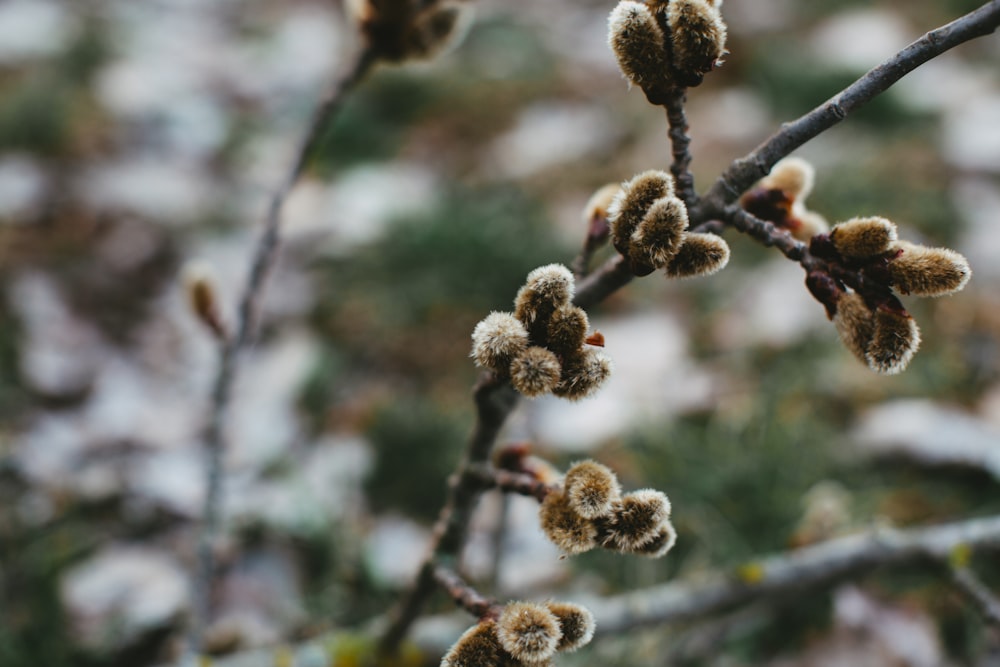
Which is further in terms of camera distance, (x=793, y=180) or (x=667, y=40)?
(x=793, y=180)

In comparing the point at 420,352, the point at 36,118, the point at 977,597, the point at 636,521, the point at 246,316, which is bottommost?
the point at 977,597

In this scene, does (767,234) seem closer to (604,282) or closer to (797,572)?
(604,282)

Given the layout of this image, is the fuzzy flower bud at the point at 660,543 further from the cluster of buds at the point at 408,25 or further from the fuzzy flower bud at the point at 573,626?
the cluster of buds at the point at 408,25

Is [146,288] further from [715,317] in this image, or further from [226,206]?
[715,317]

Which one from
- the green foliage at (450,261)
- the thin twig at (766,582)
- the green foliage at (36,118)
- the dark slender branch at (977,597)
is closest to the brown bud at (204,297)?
the thin twig at (766,582)

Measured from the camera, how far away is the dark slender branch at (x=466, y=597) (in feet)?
2.50

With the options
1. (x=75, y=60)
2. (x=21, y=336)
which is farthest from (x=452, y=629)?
(x=75, y=60)

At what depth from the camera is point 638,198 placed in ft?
2.22

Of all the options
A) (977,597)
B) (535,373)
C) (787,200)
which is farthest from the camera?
(977,597)

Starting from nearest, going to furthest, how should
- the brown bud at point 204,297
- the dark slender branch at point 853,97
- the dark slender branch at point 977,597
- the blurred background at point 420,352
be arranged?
the dark slender branch at point 853,97
the dark slender branch at point 977,597
the brown bud at point 204,297
the blurred background at point 420,352

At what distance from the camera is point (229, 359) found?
A: 126cm

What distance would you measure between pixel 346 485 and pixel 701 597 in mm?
1093

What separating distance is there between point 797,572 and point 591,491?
0.82 m

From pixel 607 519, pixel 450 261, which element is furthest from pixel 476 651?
pixel 450 261
